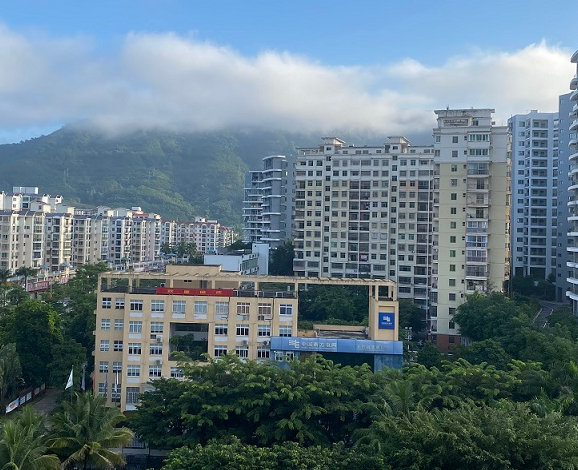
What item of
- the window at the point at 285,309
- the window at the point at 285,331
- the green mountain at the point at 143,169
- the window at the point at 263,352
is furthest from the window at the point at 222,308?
the green mountain at the point at 143,169

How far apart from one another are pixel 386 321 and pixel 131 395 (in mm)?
10117

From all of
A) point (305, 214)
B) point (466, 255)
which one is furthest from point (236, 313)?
point (305, 214)

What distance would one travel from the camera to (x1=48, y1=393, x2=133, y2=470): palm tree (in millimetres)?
14773

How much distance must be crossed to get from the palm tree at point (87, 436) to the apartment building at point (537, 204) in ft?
146

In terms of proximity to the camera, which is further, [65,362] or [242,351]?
[65,362]

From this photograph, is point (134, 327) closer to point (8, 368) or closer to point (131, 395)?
point (131, 395)

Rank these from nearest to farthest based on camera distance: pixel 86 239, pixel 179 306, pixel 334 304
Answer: pixel 179 306
pixel 334 304
pixel 86 239

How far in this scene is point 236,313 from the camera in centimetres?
2355

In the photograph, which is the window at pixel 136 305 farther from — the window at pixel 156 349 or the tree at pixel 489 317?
the tree at pixel 489 317

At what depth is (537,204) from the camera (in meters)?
55.1

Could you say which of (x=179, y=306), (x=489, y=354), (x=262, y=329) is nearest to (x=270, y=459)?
(x=262, y=329)

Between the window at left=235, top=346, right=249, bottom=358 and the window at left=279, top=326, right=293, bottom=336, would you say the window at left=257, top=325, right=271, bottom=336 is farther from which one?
the window at left=235, top=346, right=249, bottom=358

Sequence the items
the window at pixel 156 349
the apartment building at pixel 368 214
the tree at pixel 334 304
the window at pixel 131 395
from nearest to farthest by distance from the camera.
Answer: the window at pixel 131 395
the window at pixel 156 349
the tree at pixel 334 304
the apartment building at pixel 368 214

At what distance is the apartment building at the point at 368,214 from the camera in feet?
150
